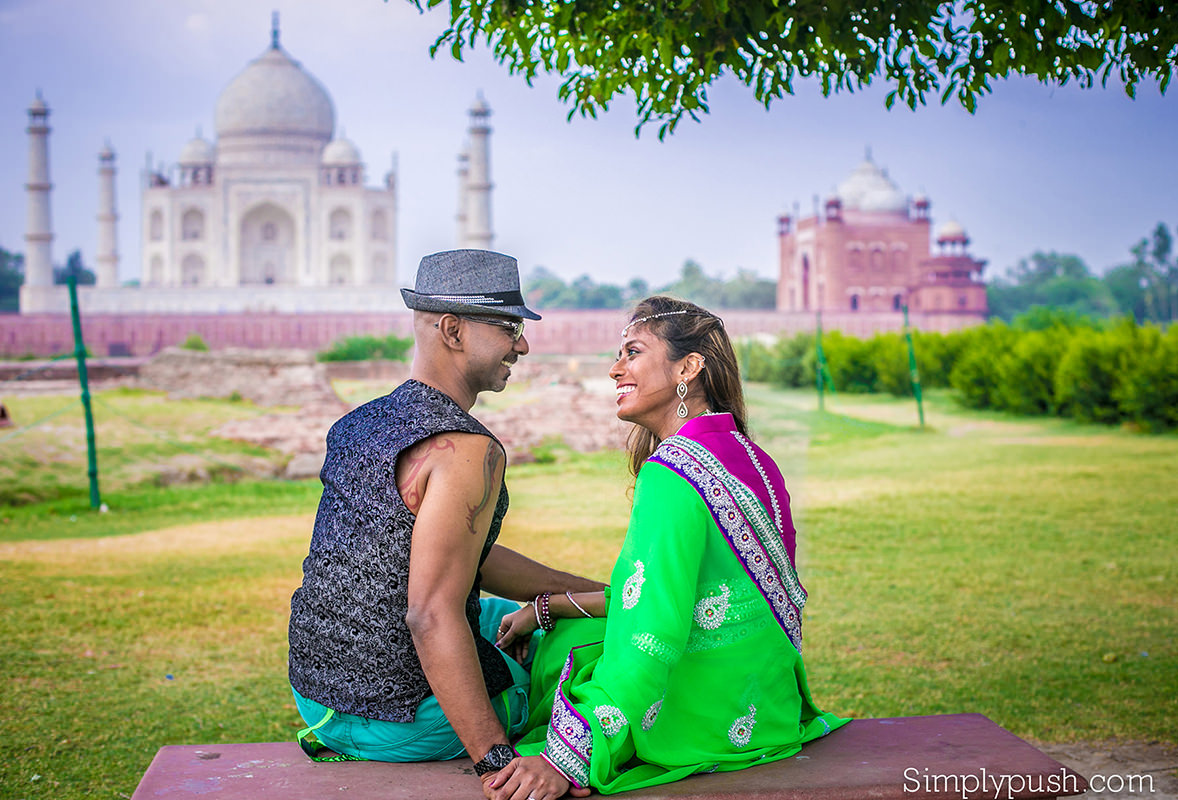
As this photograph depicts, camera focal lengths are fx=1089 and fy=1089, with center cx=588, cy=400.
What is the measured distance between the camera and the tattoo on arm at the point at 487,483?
1.56 m

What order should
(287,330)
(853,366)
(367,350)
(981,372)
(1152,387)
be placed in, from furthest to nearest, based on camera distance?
(287,330), (367,350), (853,366), (981,372), (1152,387)

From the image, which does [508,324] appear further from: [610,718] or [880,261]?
[880,261]

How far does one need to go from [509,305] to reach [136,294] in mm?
32595

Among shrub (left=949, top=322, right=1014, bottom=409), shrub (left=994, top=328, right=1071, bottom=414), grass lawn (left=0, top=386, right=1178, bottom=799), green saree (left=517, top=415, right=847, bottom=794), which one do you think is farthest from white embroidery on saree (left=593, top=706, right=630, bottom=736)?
shrub (left=949, top=322, right=1014, bottom=409)

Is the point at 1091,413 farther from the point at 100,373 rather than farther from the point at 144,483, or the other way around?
the point at 100,373

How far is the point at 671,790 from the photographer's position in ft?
5.02

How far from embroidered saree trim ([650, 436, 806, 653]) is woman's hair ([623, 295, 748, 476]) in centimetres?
14

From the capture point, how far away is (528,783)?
4.77 ft

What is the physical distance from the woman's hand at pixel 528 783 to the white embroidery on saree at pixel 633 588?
24 centimetres

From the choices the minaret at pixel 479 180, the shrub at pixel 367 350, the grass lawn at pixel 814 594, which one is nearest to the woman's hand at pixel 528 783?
the grass lawn at pixel 814 594

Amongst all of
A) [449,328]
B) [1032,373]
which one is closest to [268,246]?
[1032,373]

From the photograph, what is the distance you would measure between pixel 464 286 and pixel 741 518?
1.79 feet

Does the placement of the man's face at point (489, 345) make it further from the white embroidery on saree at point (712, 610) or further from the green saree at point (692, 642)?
the white embroidery on saree at point (712, 610)

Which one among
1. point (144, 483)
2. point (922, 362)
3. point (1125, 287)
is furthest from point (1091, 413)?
point (1125, 287)
